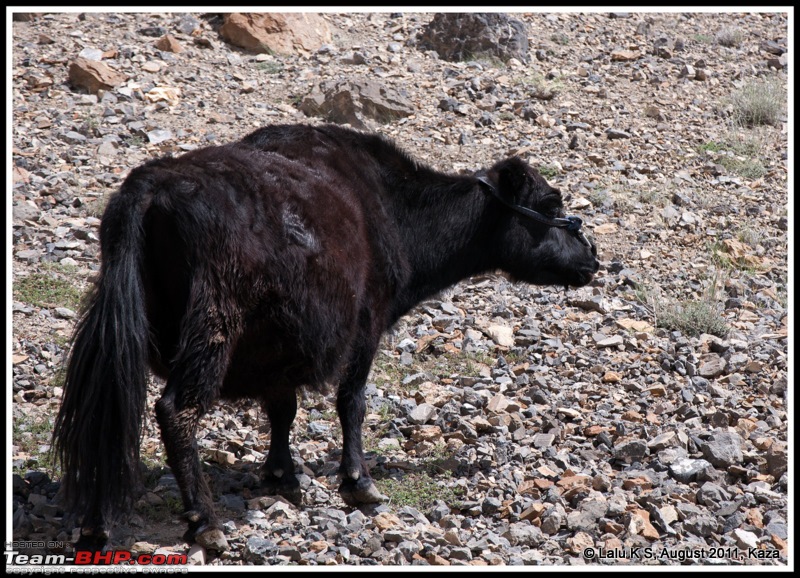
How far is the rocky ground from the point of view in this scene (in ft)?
16.7

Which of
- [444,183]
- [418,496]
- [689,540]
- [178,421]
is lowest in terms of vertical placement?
[418,496]

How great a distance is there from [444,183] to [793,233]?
13.4ft

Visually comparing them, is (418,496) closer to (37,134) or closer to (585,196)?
(585,196)

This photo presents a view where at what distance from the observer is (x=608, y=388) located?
6.84 m

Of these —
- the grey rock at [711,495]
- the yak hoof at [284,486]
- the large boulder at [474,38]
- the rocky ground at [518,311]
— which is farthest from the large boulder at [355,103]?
the grey rock at [711,495]

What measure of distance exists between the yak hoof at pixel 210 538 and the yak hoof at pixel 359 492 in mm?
1053

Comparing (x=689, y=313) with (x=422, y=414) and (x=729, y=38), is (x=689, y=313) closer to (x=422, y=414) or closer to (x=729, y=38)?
(x=422, y=414)

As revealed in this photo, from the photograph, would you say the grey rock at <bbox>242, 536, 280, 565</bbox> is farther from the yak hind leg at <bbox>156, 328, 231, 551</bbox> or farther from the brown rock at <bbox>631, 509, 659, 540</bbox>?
the brown rock at <bbox>631, 509, 659, 540</bbox>

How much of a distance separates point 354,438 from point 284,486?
20.2 inches

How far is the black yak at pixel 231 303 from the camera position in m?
4.22

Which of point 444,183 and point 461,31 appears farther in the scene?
point 461,31

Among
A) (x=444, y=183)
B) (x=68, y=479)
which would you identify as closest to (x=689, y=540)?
(x=444, y=183)

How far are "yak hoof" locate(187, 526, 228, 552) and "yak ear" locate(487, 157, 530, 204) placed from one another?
10.0ft

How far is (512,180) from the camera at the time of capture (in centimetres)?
621
